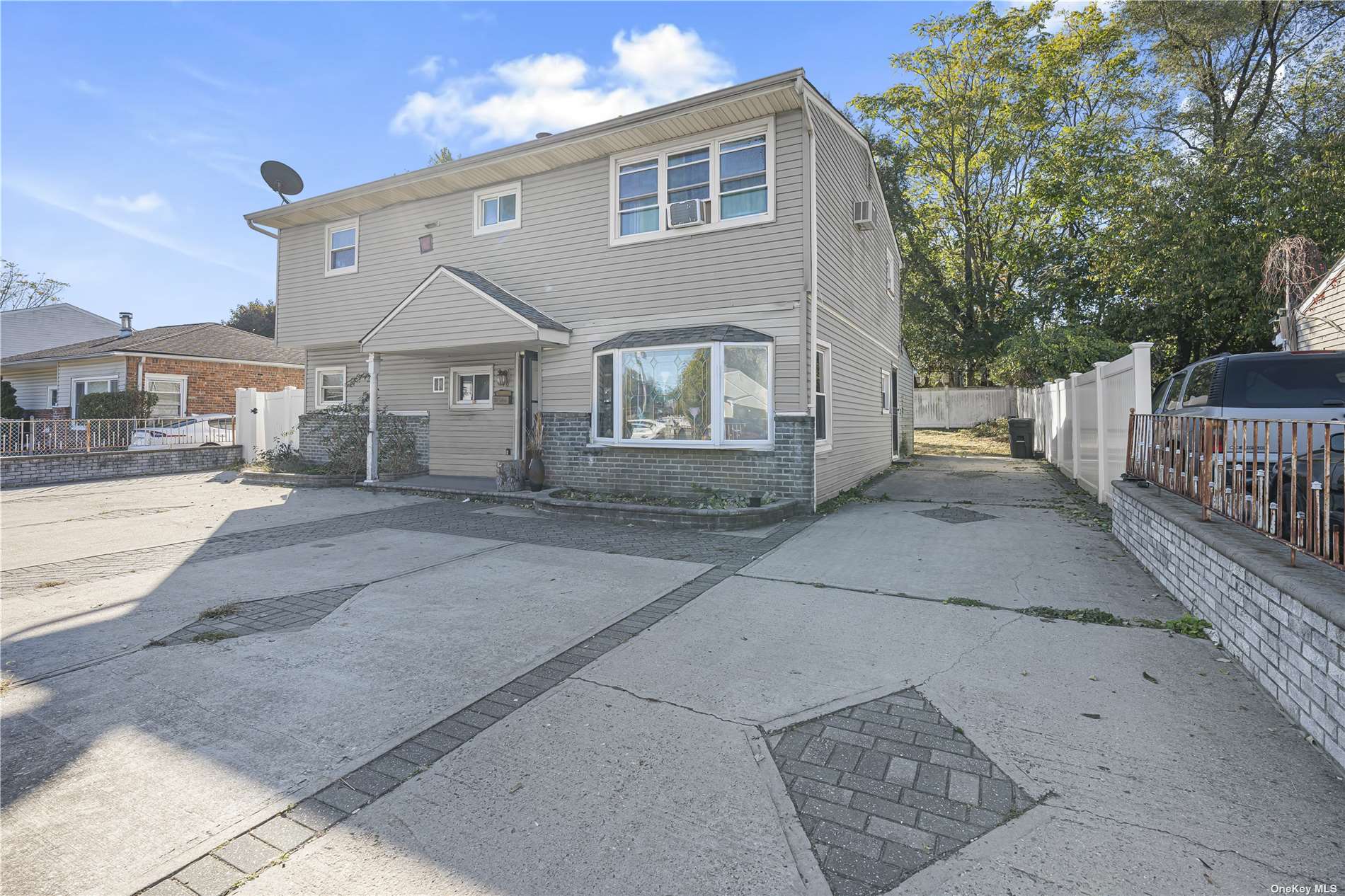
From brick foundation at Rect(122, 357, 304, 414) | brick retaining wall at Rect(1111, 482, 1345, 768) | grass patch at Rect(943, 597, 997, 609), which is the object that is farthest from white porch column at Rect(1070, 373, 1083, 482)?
brick foundation at Rect(122, 357, 304, 414)

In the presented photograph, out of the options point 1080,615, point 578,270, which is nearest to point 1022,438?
point 578,270

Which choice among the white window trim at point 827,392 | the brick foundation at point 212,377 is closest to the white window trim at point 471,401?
the white window trim at point 827,392

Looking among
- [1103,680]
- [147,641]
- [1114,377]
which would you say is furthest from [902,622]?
[1114,377]

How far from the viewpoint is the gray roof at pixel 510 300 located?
34.1 ft

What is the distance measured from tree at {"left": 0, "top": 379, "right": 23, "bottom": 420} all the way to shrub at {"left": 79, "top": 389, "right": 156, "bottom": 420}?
15.3 feet

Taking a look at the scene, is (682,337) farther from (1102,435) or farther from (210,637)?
(210,637)

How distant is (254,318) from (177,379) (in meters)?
31.6

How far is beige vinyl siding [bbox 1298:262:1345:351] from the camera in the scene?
38.5 feet

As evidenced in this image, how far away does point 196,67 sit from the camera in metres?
9.71

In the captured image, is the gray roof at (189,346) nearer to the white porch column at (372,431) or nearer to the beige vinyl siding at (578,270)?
the beige vinyl siding at (578,270)

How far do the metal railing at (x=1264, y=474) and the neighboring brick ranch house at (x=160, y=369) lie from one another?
2179cm

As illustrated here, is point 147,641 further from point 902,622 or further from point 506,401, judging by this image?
point 506,401

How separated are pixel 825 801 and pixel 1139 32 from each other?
3102 cm

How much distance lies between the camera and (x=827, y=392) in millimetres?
9914
